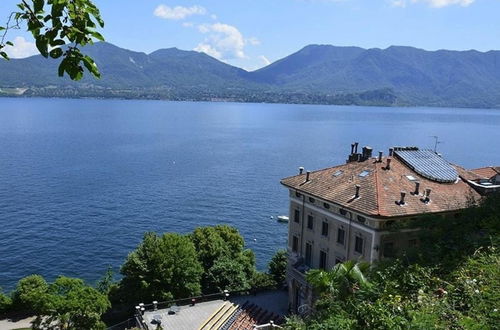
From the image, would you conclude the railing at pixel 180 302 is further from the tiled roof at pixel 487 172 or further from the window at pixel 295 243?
the tiled roof at pixel 487 172

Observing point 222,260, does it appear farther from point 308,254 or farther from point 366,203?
point 366,203

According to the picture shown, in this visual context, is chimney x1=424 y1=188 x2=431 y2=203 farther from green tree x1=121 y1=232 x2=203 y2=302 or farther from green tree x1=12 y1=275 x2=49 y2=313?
green tree x1=12 y1=275 x2=49 y2=313

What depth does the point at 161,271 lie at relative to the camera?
3631cm

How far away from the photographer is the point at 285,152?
133 meters

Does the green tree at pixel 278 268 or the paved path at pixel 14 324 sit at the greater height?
the green tree at pixel 278 268

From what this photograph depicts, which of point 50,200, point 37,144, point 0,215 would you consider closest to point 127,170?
point 50,200

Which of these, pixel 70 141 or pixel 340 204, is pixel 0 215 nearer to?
pixel 340 204

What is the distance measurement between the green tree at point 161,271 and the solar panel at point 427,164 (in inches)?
744

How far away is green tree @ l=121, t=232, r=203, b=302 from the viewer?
36531 mm

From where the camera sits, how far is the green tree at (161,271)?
36531 millimetres

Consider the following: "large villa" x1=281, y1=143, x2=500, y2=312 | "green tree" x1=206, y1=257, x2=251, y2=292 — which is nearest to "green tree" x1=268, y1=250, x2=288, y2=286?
"green tree" x1=206, y1=257, x2=251, y2=292

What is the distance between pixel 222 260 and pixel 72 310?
1360 cm

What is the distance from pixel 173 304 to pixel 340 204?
564 inches

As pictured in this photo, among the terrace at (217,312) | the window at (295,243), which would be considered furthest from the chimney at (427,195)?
the terrace at (217,312)
